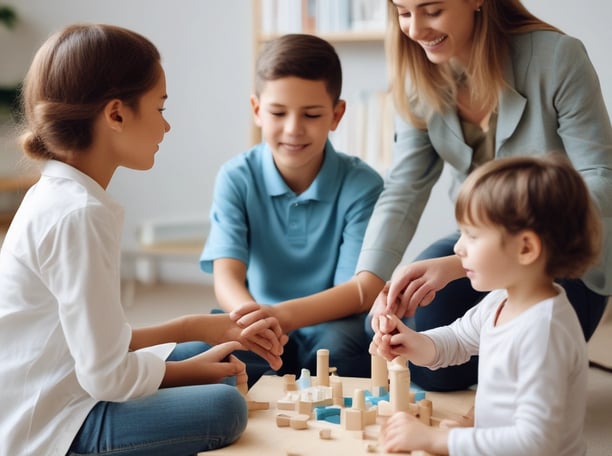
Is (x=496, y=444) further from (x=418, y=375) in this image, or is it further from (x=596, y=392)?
(x=596, y=392)

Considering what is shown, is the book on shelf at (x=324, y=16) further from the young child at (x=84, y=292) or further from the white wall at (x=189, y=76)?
the young child at (x=84, y=292)

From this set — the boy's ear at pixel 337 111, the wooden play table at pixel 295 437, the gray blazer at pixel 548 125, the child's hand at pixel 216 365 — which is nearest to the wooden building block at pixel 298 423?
the wooden play table at pixel 295 437

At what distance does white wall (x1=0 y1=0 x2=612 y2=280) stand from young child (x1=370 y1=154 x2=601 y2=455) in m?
1.91

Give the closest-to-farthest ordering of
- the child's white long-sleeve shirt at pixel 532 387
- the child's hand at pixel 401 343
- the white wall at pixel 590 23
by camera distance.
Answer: the child's white long-sleeve shirt at pixel 532 387 → the child's hand at pixel 401 343 → the white wall at pixel 590 23

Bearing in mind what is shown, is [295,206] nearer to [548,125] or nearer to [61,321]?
[548,125]

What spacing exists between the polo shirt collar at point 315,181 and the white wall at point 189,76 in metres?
1.17

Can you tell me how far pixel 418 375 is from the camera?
174 cm

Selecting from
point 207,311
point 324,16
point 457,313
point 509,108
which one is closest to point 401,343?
point 457,313

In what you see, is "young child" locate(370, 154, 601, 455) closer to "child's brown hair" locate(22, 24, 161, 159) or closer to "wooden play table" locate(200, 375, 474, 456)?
"wooden play table" locate(200, 375, 474, 456)

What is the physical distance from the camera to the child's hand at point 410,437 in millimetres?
1200

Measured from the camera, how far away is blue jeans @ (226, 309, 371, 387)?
1.81m

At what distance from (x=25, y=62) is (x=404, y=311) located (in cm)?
244

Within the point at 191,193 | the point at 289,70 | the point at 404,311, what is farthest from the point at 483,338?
the point at 191,193

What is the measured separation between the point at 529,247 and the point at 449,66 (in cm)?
76
